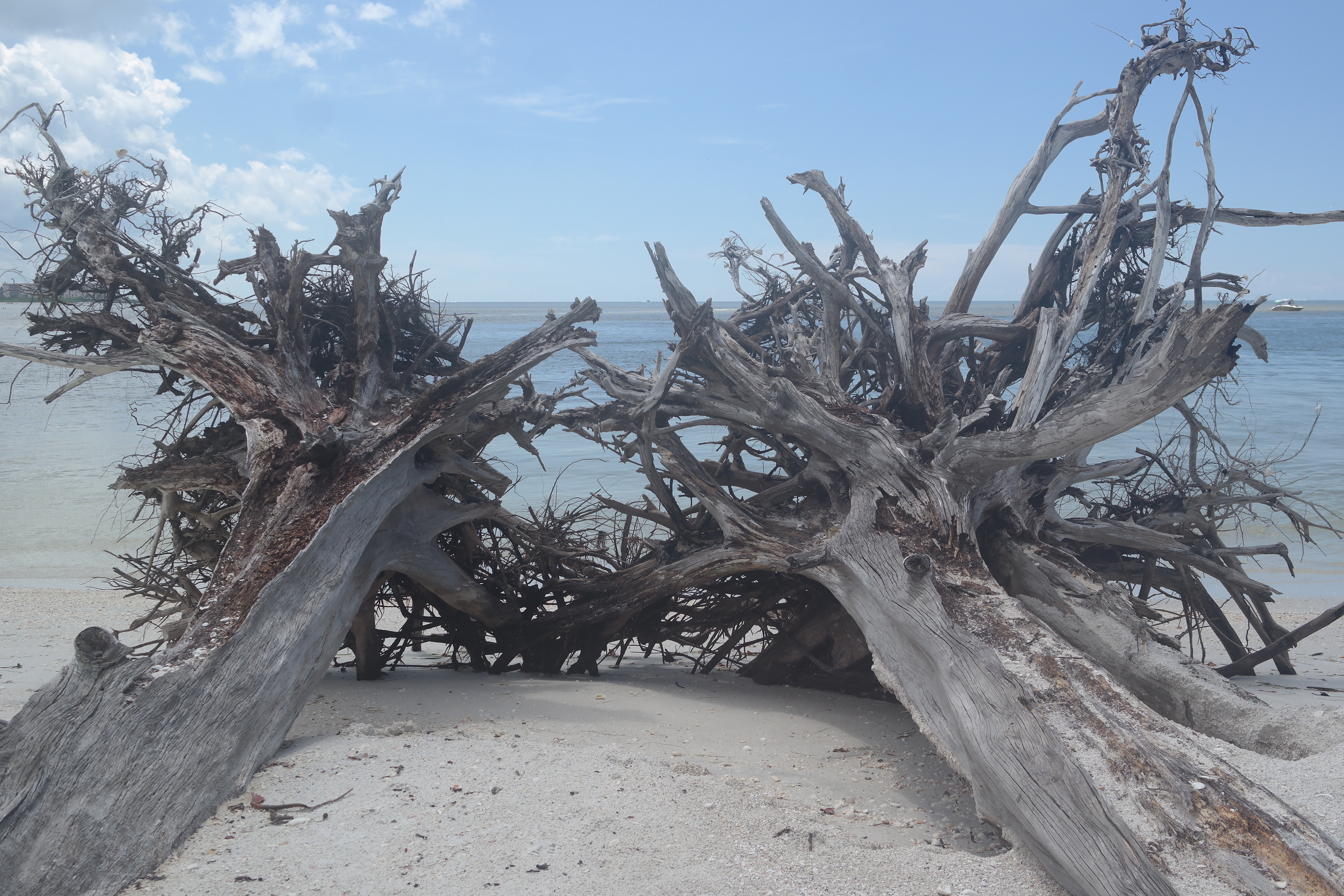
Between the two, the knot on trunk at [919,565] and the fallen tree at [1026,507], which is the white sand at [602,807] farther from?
the knot on trunk at [919,565]

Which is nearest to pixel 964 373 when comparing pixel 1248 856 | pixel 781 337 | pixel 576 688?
pixel 781 337

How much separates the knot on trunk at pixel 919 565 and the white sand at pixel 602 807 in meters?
0.91

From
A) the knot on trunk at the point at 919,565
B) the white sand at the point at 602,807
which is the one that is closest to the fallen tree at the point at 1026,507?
the knot on trunk at the point at 919,565

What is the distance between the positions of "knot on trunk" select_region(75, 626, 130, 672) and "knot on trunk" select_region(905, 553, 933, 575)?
9.32ft

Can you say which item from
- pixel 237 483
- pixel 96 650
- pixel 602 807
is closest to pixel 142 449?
pixel 237 483

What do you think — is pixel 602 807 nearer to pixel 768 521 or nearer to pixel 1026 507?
pixel 768 521

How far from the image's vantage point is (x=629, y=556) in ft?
18.4

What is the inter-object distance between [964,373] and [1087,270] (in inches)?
107

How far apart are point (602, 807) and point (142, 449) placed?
44.0ft

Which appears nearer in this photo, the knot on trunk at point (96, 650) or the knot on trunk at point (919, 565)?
the knot on trunk at point (96, 650)

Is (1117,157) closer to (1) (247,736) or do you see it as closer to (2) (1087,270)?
(2) (1087,270)

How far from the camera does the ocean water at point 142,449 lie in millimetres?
9008

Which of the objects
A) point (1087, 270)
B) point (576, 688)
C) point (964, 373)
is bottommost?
point (576, 688)

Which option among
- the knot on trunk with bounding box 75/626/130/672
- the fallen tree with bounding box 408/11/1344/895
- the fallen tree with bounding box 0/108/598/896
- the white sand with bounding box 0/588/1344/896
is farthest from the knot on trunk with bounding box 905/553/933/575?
the knot on trunk with bounding box 75/626/130/672
